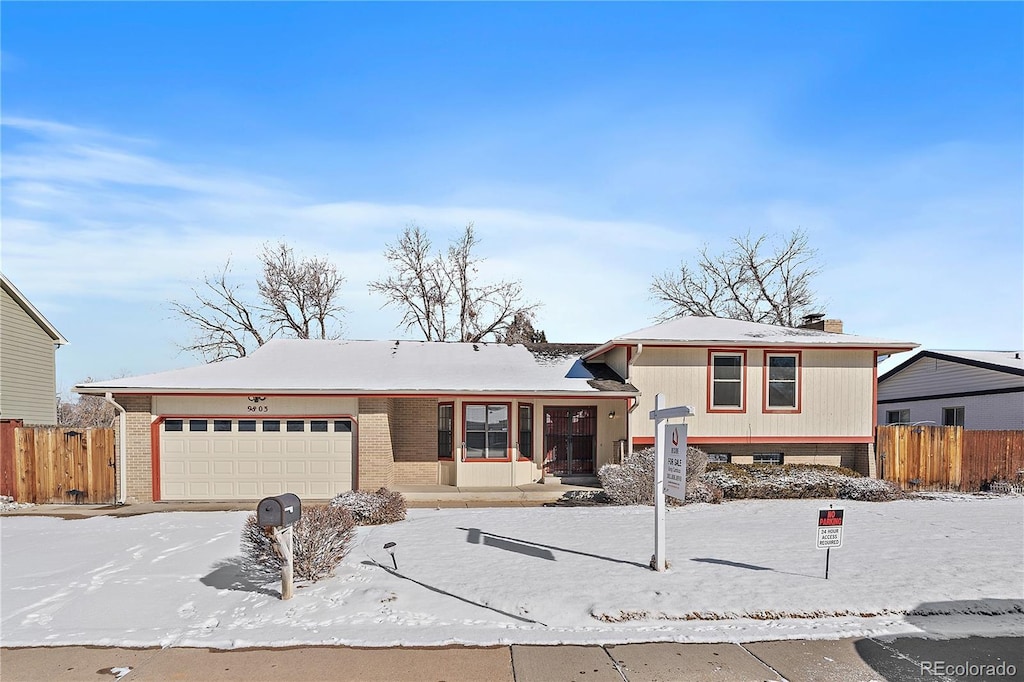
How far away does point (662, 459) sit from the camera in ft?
30.1

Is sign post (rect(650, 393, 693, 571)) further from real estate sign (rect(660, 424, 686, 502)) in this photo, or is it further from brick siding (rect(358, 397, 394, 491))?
brick siding (rect(358, 397, 394, 491))

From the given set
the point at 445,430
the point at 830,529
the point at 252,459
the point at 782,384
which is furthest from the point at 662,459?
the point at 252,459

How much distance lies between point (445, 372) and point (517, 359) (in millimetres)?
2863

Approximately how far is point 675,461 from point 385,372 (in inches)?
444

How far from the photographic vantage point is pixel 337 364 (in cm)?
1917

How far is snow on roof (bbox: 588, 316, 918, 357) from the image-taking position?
691 inches

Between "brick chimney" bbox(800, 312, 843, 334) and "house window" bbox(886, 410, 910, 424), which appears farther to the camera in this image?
"house window" bbox(886, 410, 910, 424)

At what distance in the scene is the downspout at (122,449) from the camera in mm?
16109

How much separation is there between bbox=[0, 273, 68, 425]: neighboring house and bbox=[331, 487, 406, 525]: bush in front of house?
16.7 metres

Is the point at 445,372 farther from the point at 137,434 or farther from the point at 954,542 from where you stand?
the point at 954,542

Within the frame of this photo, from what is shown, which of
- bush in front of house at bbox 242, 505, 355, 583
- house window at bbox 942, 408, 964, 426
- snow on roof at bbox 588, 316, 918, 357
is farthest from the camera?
house window at bbox 942, 408, 964, 426

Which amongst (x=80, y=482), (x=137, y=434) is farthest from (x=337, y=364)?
(x=80, y=482)

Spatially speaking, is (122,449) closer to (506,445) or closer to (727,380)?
(506,445)

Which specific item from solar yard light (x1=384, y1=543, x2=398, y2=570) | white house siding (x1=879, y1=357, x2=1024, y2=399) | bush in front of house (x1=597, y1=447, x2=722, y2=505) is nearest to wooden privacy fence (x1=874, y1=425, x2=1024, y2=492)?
white house siding (x1=879, y1=357, x2=1024, y2=399)
